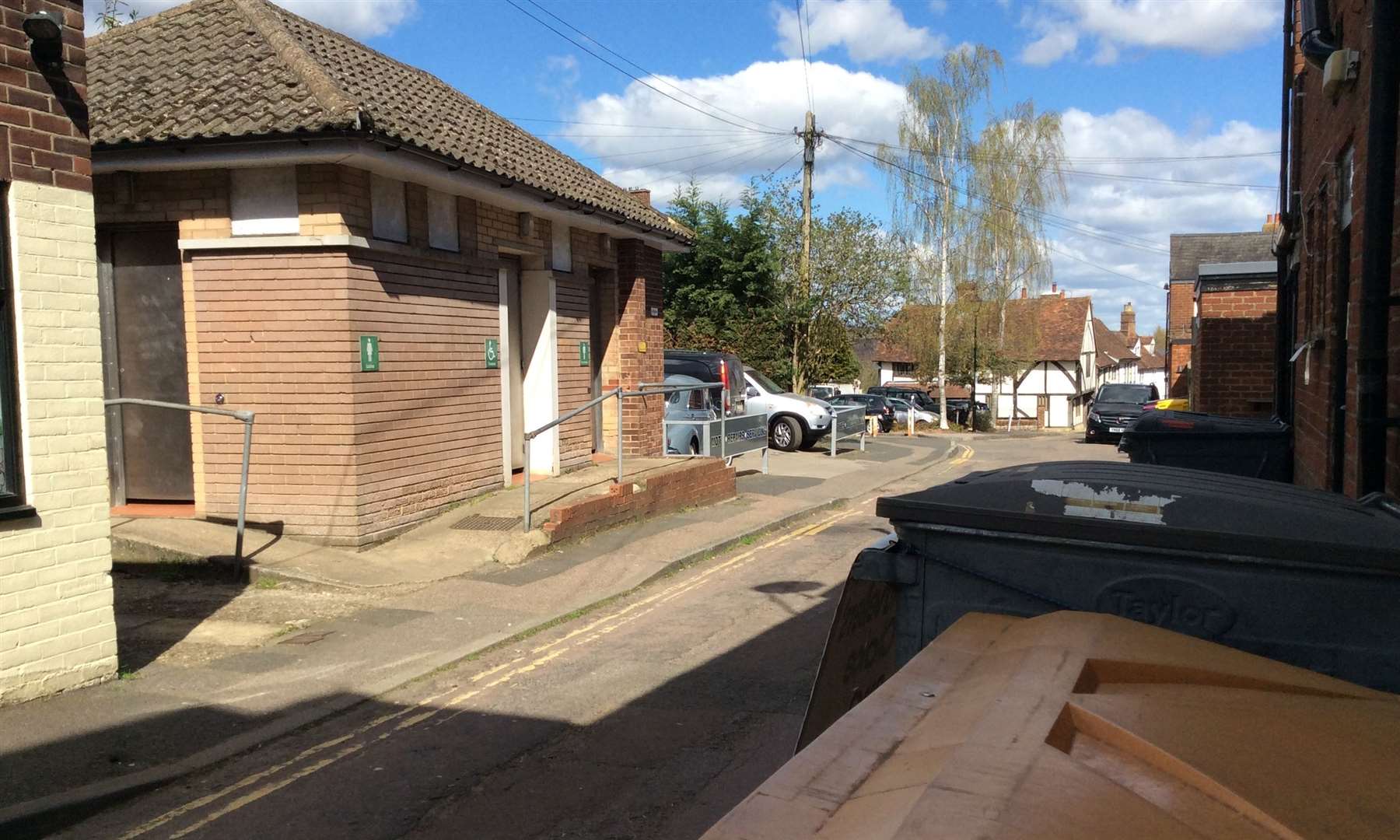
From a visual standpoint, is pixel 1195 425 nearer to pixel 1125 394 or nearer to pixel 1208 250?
pixel 1125 394

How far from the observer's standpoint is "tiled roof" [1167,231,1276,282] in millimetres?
39625

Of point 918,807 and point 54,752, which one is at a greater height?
point 918,807

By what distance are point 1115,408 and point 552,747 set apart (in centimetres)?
2591

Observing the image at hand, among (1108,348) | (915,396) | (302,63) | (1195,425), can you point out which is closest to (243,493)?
(302,63)

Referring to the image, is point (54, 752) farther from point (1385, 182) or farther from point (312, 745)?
point (1385, 182)

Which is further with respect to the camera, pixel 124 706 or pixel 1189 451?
pixel 1189 451

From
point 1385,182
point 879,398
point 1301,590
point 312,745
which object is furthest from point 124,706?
point 879,398

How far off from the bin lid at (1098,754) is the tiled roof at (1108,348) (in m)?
64.8

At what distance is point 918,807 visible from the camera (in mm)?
1740

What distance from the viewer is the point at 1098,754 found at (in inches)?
77.0

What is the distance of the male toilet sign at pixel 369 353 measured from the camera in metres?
9.14

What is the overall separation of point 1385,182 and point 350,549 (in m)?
8.01

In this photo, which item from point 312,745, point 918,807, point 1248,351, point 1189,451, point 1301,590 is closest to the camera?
point 918,807

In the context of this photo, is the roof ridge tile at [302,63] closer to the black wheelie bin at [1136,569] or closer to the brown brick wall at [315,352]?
the brown brick wall at [315,352]
